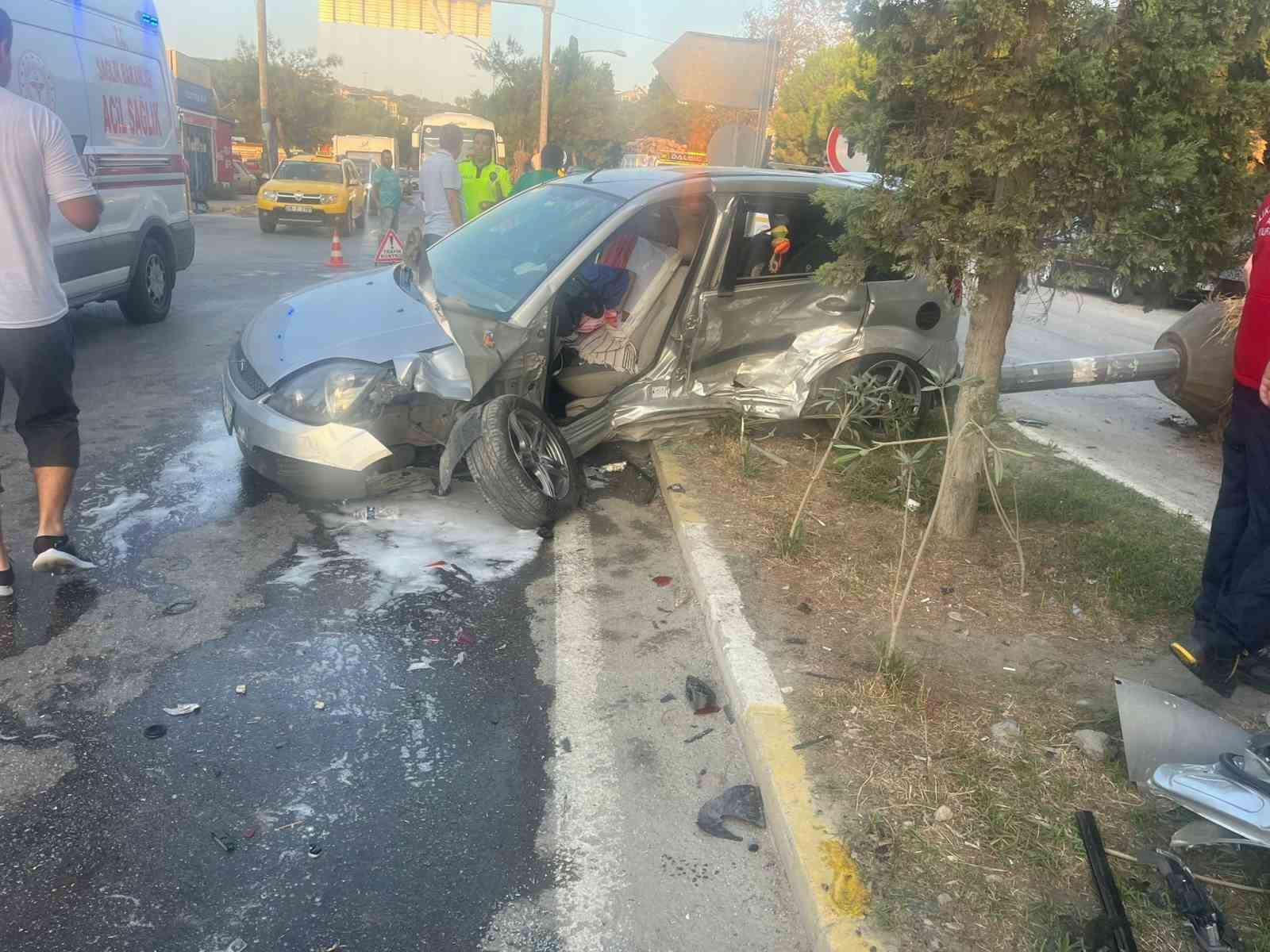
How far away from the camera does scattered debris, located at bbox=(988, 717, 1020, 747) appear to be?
3.00 meters

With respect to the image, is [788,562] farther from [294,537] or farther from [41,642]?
[41,642]

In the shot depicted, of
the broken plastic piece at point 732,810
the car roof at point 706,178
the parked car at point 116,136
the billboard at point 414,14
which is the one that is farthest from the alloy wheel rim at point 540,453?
the billboard at point 414,14

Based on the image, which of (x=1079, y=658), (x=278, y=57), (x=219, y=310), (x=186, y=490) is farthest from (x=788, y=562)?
(x=278, y=57)

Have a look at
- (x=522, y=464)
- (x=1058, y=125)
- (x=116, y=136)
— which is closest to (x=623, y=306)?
(x=522, y=464)

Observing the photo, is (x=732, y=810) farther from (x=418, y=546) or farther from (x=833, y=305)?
(x=833, y=305)

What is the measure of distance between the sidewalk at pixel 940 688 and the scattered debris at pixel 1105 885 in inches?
1.4

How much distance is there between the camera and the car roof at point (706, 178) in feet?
18.3

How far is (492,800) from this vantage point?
286cm

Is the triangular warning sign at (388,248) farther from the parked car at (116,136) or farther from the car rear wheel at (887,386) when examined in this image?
the car rear wheel at (887,386)

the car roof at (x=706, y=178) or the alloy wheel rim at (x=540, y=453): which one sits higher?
the car roof at (x=706, y=178)

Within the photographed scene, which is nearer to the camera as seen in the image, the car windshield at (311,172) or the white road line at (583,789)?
the white road line at (583,789)

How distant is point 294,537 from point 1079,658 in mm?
3343

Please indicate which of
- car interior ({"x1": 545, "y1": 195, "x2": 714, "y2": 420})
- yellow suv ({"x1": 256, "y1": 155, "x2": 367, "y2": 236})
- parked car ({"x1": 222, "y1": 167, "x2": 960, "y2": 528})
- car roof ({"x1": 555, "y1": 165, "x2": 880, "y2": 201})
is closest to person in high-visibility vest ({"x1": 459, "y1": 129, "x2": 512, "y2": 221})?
parked car ({"x1": 222, "y1": 167, "x2": 960, "y2": 528})

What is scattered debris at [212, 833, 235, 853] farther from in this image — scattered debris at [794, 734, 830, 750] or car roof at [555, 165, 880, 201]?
car roof at [555, 165, 880, 201]
